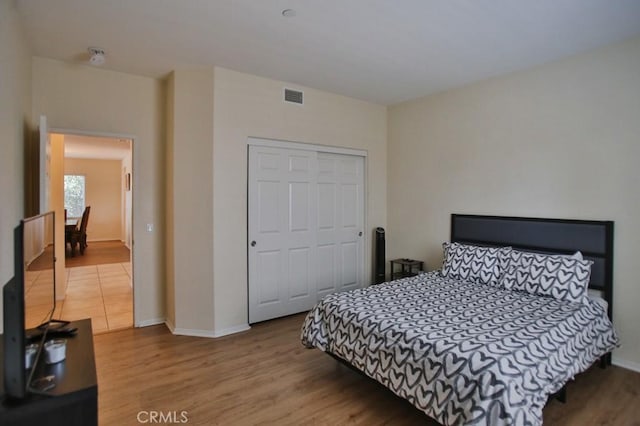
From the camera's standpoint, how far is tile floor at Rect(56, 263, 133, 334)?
391 cm

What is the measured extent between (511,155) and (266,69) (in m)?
2.69

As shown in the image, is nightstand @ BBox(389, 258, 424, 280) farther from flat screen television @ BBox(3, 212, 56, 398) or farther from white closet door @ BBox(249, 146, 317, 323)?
flat screen television @ BBox(3, 212, 56, 398)

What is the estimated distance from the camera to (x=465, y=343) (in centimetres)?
197

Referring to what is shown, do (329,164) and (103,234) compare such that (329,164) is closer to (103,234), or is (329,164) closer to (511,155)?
(511,155)

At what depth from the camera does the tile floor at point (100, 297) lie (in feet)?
12.8

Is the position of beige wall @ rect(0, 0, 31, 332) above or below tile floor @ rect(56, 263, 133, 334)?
above

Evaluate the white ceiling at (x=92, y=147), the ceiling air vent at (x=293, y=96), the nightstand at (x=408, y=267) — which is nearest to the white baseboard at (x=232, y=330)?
the nightstand at (x=408, y=267)

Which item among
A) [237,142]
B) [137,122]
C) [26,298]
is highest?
[137,122]

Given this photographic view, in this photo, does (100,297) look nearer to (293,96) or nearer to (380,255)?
(293,96)

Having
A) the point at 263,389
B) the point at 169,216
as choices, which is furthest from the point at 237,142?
the point at 263,389

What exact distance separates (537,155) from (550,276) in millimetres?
1222

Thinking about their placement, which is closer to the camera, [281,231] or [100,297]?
[281,231]

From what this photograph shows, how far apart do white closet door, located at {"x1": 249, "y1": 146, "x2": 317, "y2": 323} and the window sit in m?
8.76

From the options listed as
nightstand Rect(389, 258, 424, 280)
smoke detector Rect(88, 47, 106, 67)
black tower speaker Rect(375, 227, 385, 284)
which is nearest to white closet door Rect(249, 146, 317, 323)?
black tower speaker Rect(375, 227, 385, 284)
